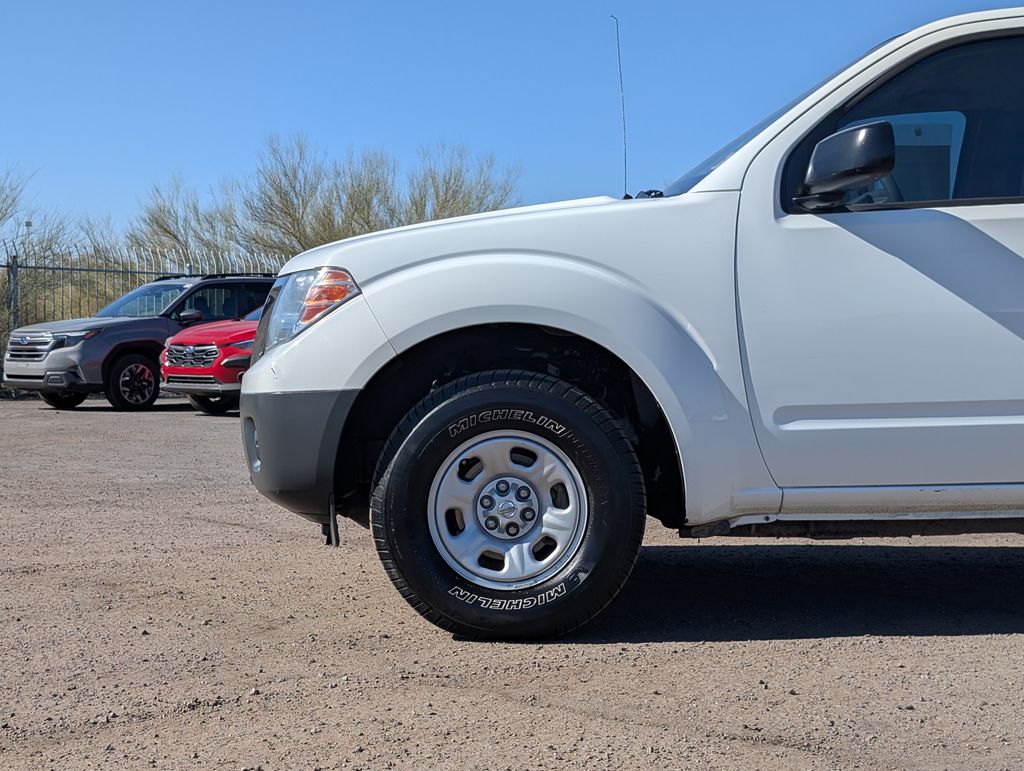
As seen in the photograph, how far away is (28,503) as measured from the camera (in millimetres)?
7176

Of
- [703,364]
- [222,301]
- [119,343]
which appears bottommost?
[119,343]

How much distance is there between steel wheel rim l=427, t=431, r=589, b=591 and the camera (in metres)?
3.99

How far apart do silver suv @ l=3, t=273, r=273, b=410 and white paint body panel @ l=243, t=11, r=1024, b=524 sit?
12131mm

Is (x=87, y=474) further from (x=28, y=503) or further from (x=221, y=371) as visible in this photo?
(x=221, y=371)

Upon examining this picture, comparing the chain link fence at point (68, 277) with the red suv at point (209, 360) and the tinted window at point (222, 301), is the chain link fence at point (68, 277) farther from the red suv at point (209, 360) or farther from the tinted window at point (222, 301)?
the red suv at point (209, 360)

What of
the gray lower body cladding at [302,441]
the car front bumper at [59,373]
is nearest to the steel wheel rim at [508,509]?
the gray lower body cladding at [302,441]

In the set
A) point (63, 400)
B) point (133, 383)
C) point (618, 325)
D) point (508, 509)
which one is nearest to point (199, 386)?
point (133, 383)

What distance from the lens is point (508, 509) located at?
3.99 m

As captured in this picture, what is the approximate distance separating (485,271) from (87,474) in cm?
563

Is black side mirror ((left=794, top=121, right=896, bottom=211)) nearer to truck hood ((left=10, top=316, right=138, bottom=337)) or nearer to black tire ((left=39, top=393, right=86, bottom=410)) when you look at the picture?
truck hood ((left=10, top=316, right=138, bottom=337))

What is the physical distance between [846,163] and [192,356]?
464 inches

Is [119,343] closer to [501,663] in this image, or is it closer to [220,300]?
[220,300]

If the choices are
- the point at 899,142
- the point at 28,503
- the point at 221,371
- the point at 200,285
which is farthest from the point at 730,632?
the point at 200,285

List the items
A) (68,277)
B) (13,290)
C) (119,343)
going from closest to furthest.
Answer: (119,343) → (13,290) → (68,277)
